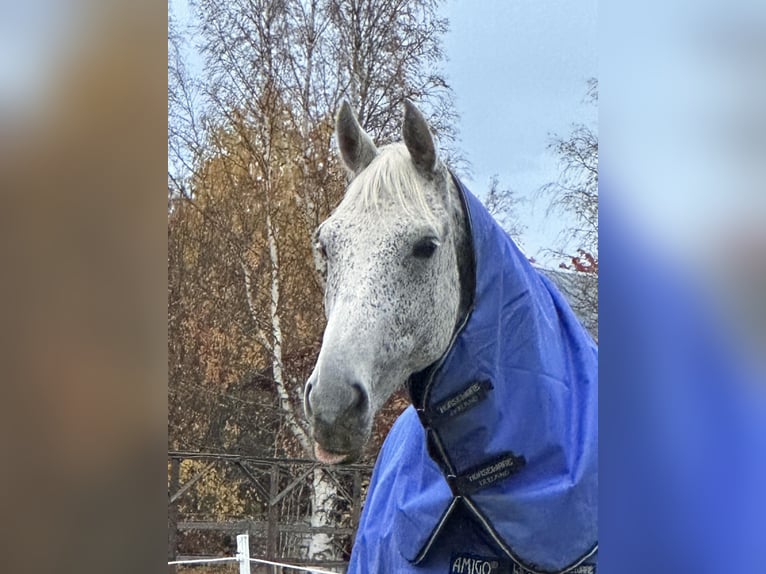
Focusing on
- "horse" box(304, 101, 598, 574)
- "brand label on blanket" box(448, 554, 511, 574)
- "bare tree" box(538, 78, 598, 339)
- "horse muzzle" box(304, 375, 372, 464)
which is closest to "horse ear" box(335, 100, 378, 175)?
"horse" box(304, 101, 598, 574)

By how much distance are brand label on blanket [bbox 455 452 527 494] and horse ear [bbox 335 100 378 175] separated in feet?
2.42

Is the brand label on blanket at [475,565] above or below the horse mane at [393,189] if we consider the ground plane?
below

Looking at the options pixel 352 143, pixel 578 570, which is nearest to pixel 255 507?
pixel 578 570

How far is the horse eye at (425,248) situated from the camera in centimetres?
186

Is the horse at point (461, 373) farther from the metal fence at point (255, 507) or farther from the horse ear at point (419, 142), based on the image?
the metal fence at point (255, 507)

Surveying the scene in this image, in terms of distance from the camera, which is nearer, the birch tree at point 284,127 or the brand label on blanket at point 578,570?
the brand label on blanket at point 578,570

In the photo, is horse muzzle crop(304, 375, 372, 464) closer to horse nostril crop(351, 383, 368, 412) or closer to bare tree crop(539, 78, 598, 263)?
horse nostril crop(351, 383, 368, 412)

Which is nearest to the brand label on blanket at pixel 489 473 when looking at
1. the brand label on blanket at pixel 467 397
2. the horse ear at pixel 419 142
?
the brand label on blanket at pixel 467 397

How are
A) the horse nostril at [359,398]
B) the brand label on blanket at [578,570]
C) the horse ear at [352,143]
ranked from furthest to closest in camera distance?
1. the horse ear at [352,143]
2. the brand label on blanket at [578,570]
3. the horse nostril at [359,398]

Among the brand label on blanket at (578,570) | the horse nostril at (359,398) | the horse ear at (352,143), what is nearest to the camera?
the horse nostril at (359,398)

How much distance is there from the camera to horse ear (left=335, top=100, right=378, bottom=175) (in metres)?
2.00
